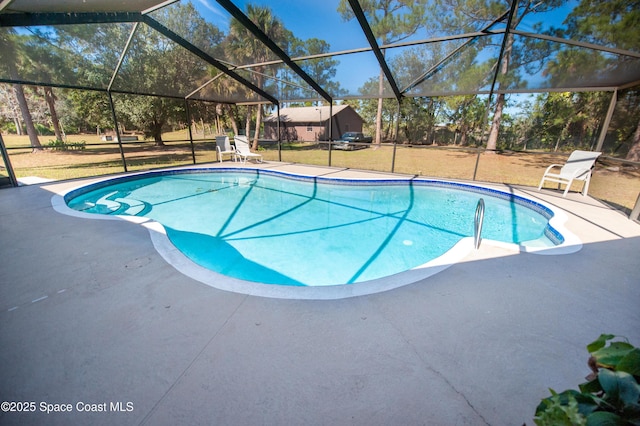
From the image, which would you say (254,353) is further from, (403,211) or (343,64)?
(343,64)

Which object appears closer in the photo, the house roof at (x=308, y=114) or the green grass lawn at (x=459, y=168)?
the green grass lawn at (x=459, y=168)

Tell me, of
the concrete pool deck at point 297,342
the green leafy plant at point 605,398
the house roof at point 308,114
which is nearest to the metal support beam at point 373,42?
the concrete pool deck at point 297,342

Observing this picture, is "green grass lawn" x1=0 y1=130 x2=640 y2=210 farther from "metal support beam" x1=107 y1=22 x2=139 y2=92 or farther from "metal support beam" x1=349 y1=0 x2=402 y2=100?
"metal support beam" x1=349 y1=0 x2=402 y2=100

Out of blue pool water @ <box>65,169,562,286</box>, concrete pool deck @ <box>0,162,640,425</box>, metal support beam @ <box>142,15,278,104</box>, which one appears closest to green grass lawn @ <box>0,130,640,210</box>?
blue pool water @ <box>65,169,562,286</box>

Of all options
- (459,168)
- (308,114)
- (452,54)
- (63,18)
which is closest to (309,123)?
(308,114)

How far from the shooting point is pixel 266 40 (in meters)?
5.25

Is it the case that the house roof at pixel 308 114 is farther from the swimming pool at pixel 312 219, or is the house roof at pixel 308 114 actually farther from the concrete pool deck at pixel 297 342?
the concrete pool deck at pixel 297 342

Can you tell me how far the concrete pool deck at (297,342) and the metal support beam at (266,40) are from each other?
4107 mm

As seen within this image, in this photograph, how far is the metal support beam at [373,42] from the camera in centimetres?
433

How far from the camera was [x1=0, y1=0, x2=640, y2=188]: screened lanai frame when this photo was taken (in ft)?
14.6

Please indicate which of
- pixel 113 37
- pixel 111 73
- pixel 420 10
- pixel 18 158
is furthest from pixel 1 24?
pixel 18 158

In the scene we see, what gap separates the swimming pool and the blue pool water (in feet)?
0.06

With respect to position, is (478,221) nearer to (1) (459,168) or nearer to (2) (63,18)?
(2) (63,18)

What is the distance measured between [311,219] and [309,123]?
1710 centimetres
